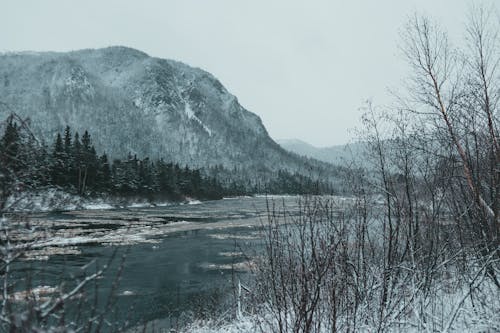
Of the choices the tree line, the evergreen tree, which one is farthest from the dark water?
the tree line

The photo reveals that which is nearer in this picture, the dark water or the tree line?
the tree line

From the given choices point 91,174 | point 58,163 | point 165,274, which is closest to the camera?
point 58,163

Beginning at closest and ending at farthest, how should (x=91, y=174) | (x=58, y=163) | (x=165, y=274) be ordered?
(x=58, y=163) → (x=165, y=274) → (x=91, y=174)

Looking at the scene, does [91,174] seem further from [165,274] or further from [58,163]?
[58,163]

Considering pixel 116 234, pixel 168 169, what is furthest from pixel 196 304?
pixel 168 169

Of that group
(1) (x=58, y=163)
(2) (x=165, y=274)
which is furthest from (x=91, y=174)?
(1) (x=58, y=163)

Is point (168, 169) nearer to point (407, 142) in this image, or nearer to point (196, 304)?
point (196, 304)

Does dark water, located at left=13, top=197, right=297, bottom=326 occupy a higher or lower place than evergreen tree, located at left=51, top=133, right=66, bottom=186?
lower

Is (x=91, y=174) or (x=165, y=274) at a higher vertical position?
(x=91, y=174)

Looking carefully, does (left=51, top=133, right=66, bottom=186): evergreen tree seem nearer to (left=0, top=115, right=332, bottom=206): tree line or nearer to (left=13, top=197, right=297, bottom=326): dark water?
(left=0, top=115, right=332, bottom=206): tree line

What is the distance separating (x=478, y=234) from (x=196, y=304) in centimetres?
952

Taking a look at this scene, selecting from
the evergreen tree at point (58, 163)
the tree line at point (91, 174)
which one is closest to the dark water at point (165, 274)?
the evergreen tree at point (58, 163)

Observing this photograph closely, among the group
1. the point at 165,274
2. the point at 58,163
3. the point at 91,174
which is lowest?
the point at 165,274

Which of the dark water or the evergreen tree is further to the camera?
the dark water
